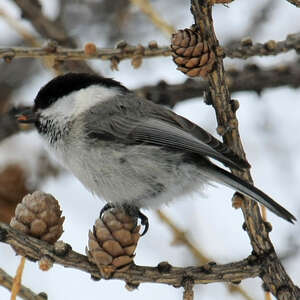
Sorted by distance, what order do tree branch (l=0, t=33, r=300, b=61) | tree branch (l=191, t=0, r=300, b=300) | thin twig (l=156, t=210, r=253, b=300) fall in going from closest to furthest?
1. tree branch (l=191, t=0, r=300, b=300)
2. tree branch (l=0, t=33, r=300, b=61)
3. thin twig (l=156, t=210, r=253, b=300)

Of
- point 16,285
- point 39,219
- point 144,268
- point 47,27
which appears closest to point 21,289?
point 16,285

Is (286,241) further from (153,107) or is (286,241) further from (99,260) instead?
(99,260)

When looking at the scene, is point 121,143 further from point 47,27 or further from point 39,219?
point 47,27

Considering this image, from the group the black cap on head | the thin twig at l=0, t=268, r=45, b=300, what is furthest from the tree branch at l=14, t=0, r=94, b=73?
the thin twig at l=0, t=268, r=45, b=300

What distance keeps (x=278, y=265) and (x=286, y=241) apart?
96 cm

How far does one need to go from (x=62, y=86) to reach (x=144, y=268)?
0.94m

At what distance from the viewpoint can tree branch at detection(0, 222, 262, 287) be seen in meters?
1.44

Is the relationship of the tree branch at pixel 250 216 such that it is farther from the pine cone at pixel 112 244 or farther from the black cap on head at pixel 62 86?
the black cap on head at pixel 62 86

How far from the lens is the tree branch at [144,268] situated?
1.44m

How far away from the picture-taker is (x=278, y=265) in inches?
62.6

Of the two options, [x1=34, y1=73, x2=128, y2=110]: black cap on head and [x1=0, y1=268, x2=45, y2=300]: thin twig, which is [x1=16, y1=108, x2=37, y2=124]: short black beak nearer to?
[x1=34, y1=73, x2=128, y2=110]: black cap on head

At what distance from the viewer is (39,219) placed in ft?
4.92

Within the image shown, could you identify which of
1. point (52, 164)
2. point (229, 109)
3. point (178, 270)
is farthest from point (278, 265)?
point (52, 164)

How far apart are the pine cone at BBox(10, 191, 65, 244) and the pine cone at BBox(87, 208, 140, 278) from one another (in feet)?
0.36
